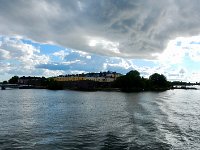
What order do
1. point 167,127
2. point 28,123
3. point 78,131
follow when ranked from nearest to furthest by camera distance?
point 78,131
point 167,127
point 28,123

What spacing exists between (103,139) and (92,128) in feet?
23.4

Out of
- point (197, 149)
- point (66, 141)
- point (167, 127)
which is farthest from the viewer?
point (167, 127)

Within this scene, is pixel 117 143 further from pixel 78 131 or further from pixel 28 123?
pixel 28 123

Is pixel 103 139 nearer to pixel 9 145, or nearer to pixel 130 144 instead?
pixel 130 144

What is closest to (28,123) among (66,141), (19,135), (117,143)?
(19,135)

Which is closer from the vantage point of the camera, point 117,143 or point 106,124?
point 117,143

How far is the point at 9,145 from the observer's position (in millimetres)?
30484

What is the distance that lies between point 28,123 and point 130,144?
1962 cm

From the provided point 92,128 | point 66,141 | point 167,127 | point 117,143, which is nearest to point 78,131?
point 92,128

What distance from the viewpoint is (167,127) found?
4191cm

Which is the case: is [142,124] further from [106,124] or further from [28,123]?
[28,123]

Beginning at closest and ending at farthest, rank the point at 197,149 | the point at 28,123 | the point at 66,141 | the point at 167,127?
the point at 197,149 < the point at 66,141 < the point at 167,127 < the point at 28,123

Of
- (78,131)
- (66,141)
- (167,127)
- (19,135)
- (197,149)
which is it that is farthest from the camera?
(167,127)

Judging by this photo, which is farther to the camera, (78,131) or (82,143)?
(78,131)
